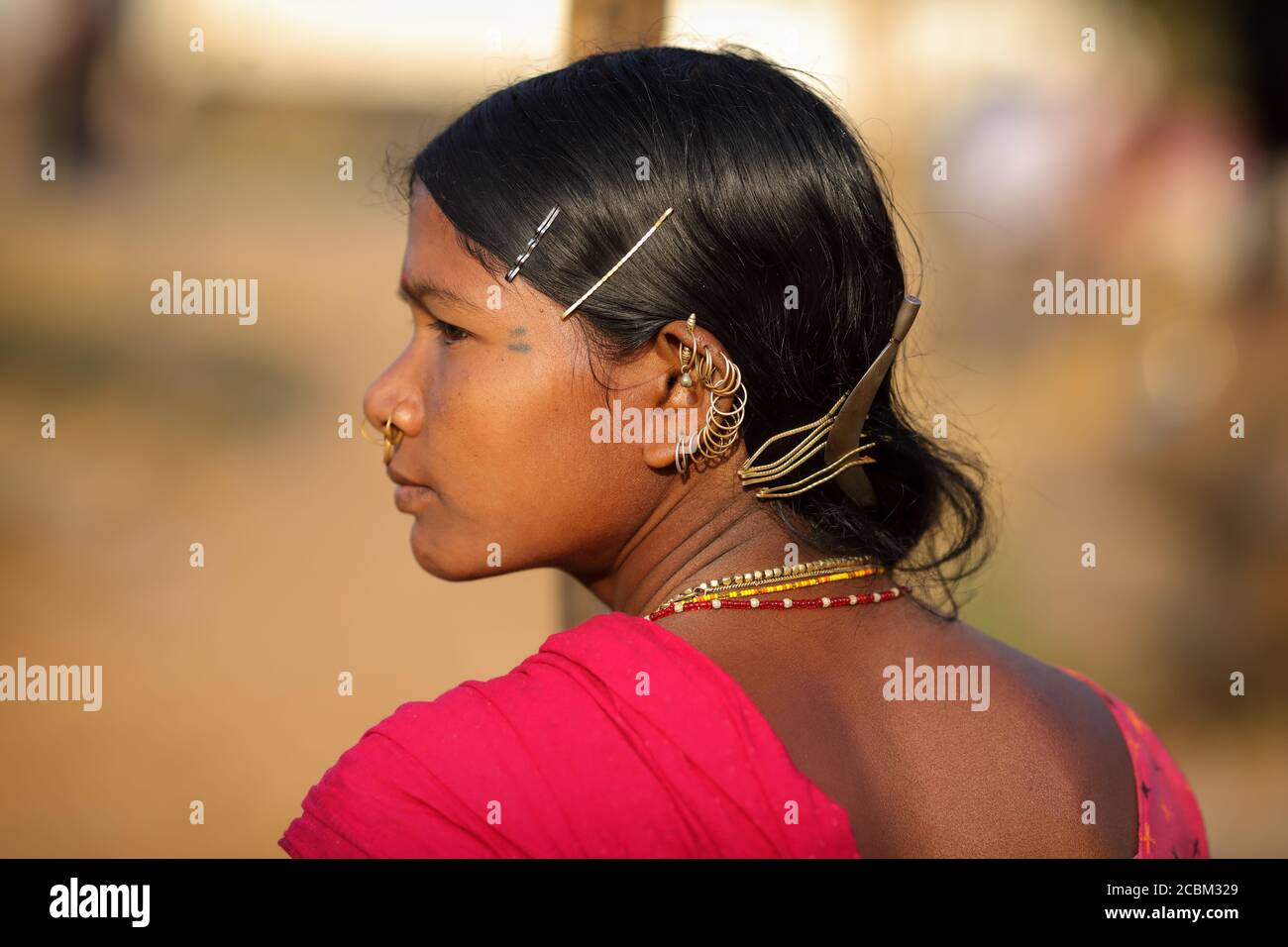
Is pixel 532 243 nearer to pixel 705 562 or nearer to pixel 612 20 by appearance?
pixel 705 562

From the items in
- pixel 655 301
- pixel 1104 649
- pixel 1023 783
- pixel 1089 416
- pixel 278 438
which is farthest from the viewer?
pixel 278 438

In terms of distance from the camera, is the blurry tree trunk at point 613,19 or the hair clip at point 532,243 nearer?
the hair clip at point 532,243

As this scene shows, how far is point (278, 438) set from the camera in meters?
7.27

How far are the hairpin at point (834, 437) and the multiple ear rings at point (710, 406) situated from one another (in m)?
0.06

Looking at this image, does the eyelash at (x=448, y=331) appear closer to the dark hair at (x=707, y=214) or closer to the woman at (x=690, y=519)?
the woman at (x=690, y=519)

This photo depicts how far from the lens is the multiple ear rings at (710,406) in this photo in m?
1.66

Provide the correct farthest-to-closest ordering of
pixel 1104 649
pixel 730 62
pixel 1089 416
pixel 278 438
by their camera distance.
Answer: pixel 278 438
pixel 1089 416
pixel 1104 649
pixel 730 62

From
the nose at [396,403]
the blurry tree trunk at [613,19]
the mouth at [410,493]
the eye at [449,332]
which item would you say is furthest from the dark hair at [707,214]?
the blurry tree trunk at [613,19]

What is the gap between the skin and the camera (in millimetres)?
A: 1474

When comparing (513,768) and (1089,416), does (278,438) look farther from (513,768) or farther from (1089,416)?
(513,768)

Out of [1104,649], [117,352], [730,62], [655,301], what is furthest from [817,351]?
[117,352]

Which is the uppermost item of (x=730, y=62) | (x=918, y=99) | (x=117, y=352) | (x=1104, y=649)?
(x=918, y=99)

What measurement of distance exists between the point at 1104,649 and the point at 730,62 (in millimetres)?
5026

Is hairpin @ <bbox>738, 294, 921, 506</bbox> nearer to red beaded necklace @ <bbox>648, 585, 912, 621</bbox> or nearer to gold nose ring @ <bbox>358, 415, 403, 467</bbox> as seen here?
red beaded necklace @ <bbox>648, 585, 912, 621</bbox>
